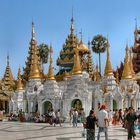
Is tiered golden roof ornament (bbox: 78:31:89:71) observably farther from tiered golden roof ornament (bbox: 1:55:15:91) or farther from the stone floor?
the stone floor

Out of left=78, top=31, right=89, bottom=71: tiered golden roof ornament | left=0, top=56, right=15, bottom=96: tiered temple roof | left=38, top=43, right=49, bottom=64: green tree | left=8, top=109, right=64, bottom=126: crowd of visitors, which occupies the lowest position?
left=8, top=109, right=64, bottom=126: crowd of visitors

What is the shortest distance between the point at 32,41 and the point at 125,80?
3125 cm

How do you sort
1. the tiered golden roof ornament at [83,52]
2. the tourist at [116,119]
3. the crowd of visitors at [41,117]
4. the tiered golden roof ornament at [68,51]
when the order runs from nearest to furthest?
the crowd of visitors at [41,117]
the tourist at [116,119]
the tiered golden roof ornament at [83,52]
the tiered golden roof ornament at [68,51]

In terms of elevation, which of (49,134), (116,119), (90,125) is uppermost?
(90,125)

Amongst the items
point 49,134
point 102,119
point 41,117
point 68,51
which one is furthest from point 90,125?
point 68,51

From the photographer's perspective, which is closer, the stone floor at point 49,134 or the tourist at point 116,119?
the stone floor at point 49,134

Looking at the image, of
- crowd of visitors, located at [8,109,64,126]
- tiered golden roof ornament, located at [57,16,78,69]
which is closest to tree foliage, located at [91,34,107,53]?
tiered golden roof ornament, located at [57,16,78,69]

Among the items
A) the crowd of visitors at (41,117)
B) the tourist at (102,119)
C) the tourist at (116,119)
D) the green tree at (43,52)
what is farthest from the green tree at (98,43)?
the tourist at (102,119)

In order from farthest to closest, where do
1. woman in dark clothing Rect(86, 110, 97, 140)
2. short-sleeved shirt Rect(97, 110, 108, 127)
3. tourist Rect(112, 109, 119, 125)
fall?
tourist Rect(112, 109, 119, 125), short-sleeved shirt Rect(97, 110, 108, 127), woman in dark clothing Rect(86, 110, 97, 140)

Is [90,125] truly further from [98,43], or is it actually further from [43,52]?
[43,52]

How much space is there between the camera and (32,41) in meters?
68.6

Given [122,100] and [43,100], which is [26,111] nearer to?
[43,100]

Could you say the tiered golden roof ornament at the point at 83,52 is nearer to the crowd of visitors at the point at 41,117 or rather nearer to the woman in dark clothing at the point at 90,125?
the crowd of visitors at the point at 41,117

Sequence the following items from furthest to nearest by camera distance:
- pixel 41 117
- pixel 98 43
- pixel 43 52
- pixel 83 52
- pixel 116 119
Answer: pixel 43 52 → pixel 98 43 → pixel 83 52 → pixel 41 117 → pixel 116 119
